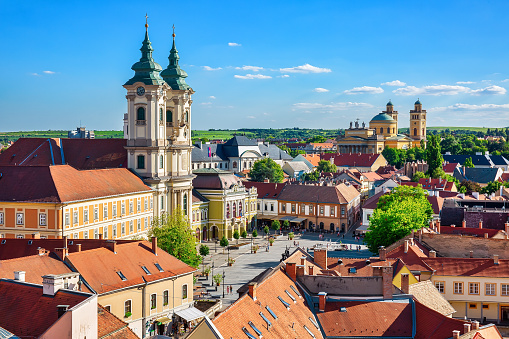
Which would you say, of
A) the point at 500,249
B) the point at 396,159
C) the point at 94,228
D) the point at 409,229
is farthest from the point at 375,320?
the point at 396,159

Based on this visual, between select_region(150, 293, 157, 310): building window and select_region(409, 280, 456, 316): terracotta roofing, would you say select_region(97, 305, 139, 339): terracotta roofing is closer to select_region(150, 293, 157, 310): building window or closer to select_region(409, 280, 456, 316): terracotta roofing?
select_region(150, 293, 157, 310): building window

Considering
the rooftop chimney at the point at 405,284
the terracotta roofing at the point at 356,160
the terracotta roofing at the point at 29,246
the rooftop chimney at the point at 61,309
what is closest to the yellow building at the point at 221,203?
the terracotta roofing at the point at 29,246

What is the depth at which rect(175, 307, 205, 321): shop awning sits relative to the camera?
4275cm

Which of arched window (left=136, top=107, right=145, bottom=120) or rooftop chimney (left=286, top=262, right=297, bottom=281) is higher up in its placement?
arched window (left=136, top=107, right=145, bottom=120)

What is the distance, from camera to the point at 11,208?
6022 cm

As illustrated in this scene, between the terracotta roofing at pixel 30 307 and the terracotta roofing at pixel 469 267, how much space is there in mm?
30267

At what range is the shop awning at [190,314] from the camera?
4275 cm

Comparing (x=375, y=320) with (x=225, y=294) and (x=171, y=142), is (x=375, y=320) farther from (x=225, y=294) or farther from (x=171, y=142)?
(x=171, y=142)

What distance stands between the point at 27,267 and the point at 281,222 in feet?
210

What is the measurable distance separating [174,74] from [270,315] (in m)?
56.3

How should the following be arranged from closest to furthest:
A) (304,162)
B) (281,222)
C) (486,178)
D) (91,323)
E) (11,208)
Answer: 1. (91,323)
2. (11,208)
3. (281,222)
4. (486,178)
5. (304,162)

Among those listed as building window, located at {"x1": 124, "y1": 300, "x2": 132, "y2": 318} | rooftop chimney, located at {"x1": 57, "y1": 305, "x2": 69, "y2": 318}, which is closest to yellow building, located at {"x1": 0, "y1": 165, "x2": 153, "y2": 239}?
building window, located at {"x1": 124, "y1": 300, "x2": 132, "y2": 318}

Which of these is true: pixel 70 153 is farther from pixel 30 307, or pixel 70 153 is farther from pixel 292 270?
pixel 30 307

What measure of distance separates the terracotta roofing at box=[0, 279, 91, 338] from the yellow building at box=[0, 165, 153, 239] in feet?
93.8
